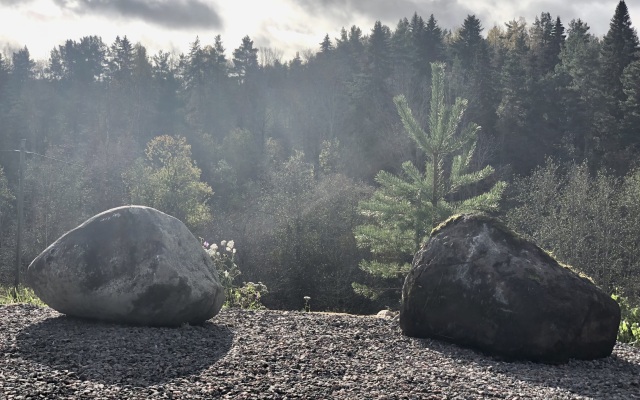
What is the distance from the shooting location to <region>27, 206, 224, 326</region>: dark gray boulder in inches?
326

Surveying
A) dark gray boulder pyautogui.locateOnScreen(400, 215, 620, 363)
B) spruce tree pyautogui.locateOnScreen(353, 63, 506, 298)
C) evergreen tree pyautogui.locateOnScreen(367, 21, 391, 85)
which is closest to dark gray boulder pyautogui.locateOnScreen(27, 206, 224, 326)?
dark gray boulder pyautogui.locateOnScreen(400, 215, 620, 363)

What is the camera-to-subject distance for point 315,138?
2067 inches

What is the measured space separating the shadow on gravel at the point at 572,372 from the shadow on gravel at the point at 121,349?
2.70 meters

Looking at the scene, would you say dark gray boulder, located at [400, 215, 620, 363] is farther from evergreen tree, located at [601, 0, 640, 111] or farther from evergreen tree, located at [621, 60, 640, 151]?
evergreen tree, located at [601, 0, 640, 111]

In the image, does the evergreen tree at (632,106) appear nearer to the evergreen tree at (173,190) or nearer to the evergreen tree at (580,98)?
the evergreen tree at (580,98)

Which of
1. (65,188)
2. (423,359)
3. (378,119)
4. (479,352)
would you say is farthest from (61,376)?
(378,119)

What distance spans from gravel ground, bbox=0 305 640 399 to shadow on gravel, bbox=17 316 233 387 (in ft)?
0.04

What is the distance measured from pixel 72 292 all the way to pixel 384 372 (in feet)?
13.9

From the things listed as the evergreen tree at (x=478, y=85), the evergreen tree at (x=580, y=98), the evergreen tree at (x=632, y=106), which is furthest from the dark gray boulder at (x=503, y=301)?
the evergreen tree at (x=580, y=98)

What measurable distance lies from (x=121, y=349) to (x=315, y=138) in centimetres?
4592

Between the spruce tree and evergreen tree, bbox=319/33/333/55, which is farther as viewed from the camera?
evergreen tree, bbox=319/33/333/55

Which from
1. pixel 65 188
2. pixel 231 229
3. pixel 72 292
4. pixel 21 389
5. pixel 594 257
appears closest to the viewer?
pixel 21 389

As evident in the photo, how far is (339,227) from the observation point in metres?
25.5

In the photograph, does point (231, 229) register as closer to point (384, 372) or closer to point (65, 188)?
point (65, 188)
